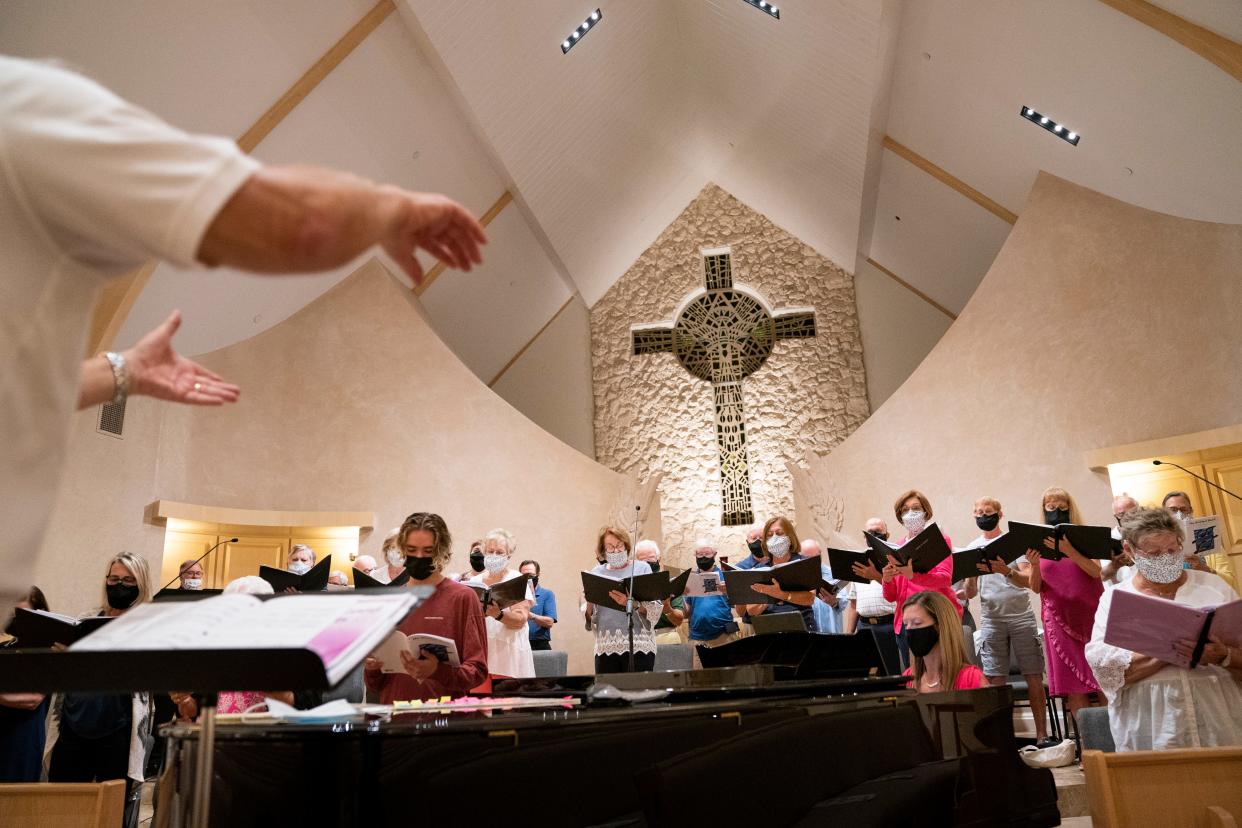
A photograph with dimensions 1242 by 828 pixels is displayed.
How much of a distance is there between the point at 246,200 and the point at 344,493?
760 centimetres

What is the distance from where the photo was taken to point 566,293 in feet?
37.1

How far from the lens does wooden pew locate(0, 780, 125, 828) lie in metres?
2.13

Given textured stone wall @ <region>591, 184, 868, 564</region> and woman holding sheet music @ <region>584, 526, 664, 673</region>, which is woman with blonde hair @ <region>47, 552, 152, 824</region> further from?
textured stone wall @ <region>591, 184, 868, 564</region>

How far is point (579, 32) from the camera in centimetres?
775

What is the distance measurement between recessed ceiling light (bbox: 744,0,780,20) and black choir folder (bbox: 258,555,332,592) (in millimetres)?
5743

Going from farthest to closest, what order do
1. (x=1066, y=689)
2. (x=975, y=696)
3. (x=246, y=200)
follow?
1. (x=1066, y=689)
2. (x=975, y=696)
3. (x=246, y=200)

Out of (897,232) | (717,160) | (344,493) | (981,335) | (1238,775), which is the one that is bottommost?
(1238,775)

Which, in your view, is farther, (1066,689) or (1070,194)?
(1070,194)

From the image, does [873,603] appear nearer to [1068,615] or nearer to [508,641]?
[1068,615]

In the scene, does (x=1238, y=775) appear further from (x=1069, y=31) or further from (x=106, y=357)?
(x=1069, y=31)

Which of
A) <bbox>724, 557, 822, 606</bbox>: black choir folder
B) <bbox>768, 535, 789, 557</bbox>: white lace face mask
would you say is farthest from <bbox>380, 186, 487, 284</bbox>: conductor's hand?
<bbox>768, 535, 789, 557</bbox>: white lace face mask

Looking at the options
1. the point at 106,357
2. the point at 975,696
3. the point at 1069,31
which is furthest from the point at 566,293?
the point at 106,357

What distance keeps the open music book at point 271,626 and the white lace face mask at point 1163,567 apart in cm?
286

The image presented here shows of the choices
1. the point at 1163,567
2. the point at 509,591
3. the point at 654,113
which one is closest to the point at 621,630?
the point at 509,591
